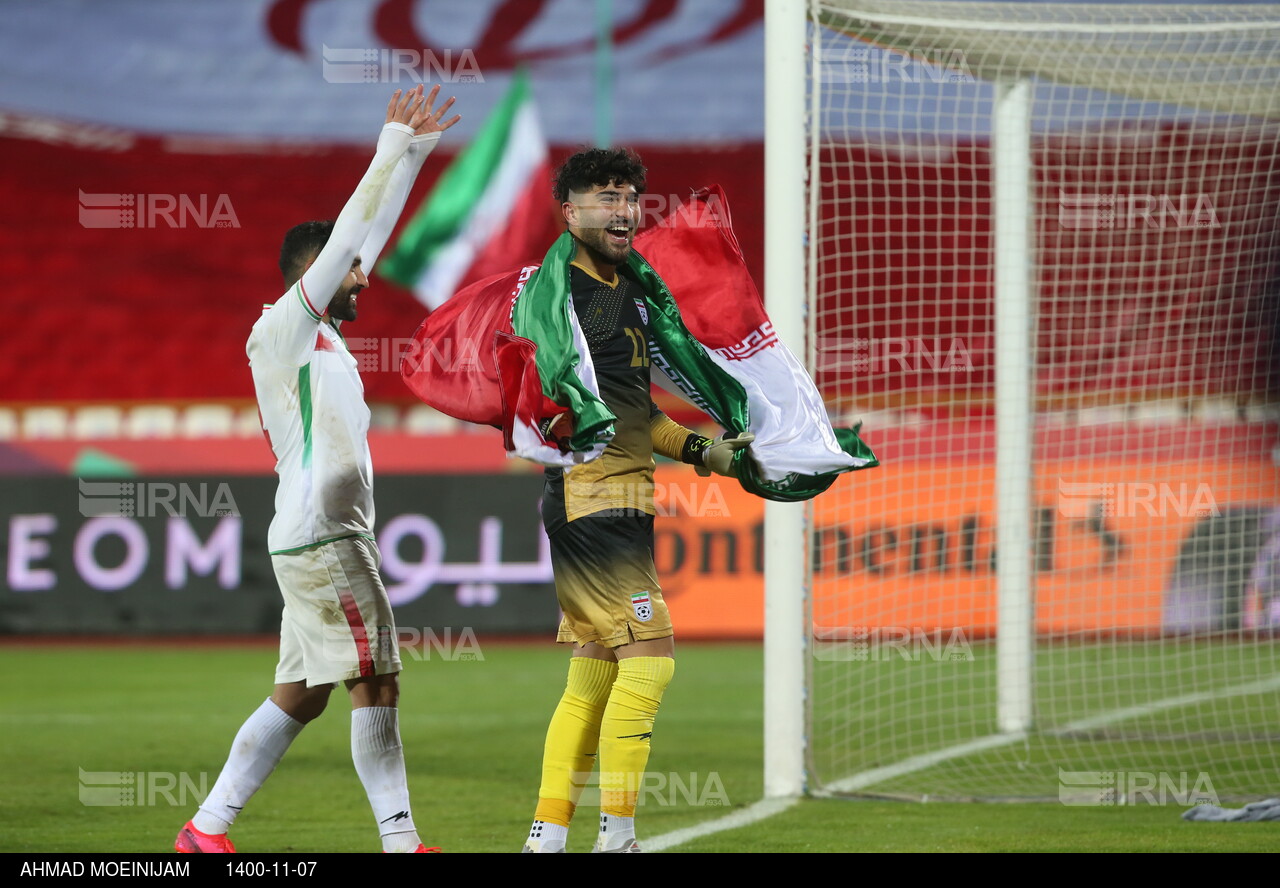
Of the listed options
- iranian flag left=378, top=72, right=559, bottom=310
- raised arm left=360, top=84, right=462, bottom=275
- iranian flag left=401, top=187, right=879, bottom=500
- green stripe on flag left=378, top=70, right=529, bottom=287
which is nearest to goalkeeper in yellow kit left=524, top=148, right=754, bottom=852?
iranian flag left=401, top=187, right=879, bottom=500

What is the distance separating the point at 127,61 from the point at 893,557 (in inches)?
547

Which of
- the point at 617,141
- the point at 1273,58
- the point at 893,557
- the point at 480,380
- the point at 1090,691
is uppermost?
the point at 617,141

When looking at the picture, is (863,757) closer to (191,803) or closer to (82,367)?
(191,803)

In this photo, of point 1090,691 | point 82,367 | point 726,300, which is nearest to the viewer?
point 726,300

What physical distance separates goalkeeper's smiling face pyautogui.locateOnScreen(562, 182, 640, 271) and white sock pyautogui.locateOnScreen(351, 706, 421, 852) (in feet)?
4.36

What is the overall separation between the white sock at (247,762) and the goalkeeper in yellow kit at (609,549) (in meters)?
0.72

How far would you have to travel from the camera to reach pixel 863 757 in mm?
6977

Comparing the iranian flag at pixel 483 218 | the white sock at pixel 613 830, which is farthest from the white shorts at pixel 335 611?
the iranian flag at pixel 483 218

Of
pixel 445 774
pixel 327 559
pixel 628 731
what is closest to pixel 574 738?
pixel 628 731

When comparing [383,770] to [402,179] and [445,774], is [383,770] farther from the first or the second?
[445,774]

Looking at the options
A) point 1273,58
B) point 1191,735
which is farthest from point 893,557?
point 1273,58

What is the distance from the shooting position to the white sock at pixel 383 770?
431 cm

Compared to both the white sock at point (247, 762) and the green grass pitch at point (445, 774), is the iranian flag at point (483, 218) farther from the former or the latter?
the white sock at point (247, 762)

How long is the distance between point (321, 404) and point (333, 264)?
416 millimetres
